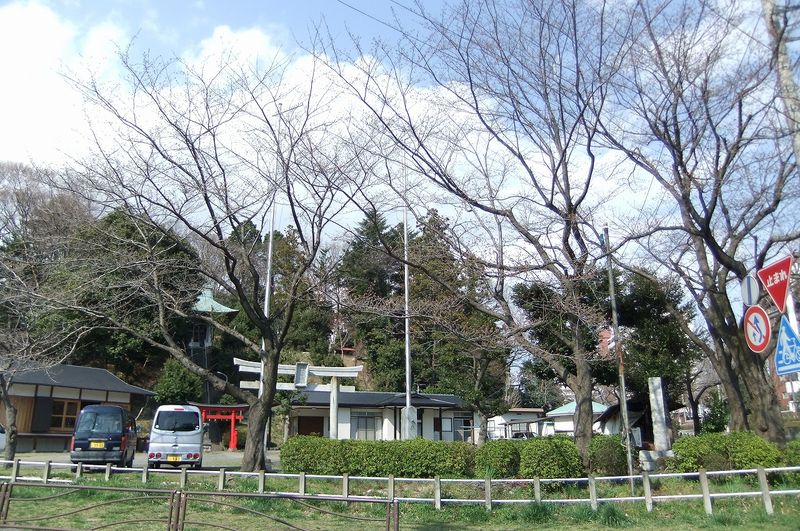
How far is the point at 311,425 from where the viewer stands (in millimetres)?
34344

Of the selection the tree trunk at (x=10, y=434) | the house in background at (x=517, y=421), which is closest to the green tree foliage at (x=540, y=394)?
the house in background at (x=517, y=421)

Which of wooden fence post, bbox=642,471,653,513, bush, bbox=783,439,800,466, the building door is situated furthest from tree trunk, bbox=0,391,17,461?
bush, bbox=783,439,800,466

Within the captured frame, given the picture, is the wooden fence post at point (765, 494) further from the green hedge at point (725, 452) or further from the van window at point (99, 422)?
the van window at point (99, 422)

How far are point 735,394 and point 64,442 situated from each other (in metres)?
26.5

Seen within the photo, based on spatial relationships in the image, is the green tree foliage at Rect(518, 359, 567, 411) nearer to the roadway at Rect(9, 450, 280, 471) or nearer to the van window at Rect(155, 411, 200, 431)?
the roadway at Rect(9, 450, 280, 471)

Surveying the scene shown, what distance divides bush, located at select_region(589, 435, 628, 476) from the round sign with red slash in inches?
311

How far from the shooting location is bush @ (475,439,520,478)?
13508mm

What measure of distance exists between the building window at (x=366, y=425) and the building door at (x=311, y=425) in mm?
2917

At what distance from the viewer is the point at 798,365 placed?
559cm

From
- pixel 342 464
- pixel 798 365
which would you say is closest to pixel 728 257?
pixel 798 365

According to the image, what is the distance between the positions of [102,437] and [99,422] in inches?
25.3

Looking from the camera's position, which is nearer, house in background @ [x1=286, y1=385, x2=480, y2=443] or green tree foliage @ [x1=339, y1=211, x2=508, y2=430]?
green tree foliage @ [x1=339, y1=211, x2=508, y2=430]

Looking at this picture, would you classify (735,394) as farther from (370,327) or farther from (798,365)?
(370,327)

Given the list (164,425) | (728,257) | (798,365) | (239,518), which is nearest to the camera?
(798,365)
